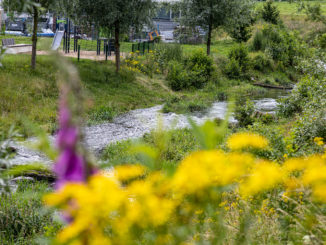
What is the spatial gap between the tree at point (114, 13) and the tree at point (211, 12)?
18.8 feet

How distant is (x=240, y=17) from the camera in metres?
20.6

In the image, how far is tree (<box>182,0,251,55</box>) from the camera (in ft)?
63.5

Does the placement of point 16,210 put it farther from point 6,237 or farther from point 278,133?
point 278,133

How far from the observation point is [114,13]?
1354 centimetres

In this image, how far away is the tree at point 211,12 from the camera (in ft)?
63.5

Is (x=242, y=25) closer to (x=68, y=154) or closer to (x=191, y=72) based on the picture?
(x=191, y=72)

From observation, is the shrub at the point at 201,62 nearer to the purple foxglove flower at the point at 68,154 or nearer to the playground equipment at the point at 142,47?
the playground equipment at the point at 142,47

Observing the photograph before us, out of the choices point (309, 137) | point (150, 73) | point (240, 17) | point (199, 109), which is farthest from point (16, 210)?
point (240, 17)

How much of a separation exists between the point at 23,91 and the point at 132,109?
3.57 metres

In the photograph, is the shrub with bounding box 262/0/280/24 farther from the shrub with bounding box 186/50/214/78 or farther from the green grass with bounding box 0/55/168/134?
the green grass with bounding box 0/55/168/134

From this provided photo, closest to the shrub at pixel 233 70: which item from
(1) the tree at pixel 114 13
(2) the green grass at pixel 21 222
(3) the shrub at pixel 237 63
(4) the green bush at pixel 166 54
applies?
(3) the shrub at pixel 237 63

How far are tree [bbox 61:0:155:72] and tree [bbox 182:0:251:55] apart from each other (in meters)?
5.73

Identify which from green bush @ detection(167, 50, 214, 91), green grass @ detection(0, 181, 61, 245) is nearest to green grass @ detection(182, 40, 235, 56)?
green bush @ detection(167, 50, 214, 91)

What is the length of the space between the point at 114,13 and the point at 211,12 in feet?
24.6
